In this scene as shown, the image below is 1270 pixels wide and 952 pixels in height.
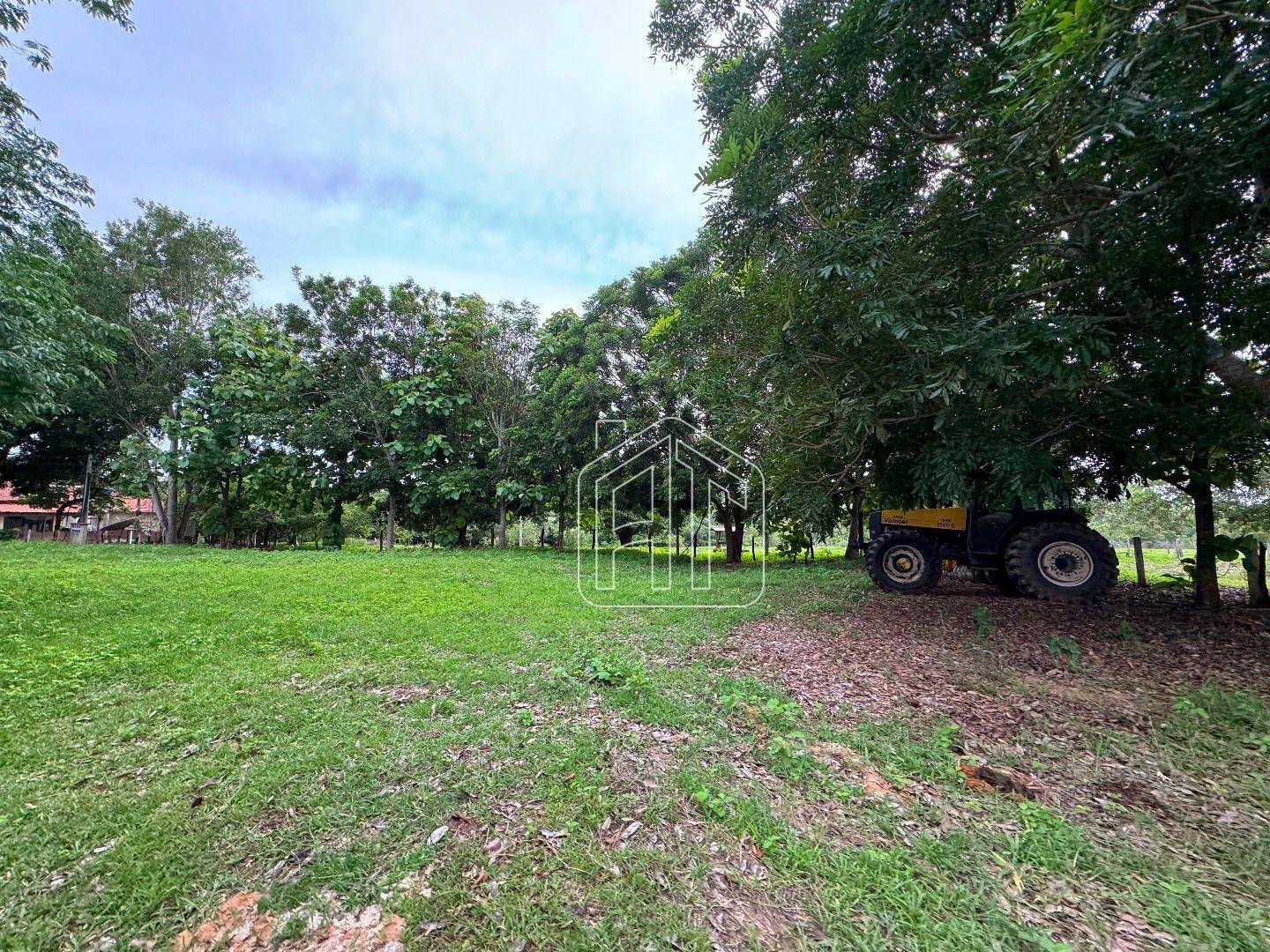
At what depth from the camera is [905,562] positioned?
682cm

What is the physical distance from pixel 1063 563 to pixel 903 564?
1.70 meters

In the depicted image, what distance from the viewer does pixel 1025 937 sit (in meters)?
1.45

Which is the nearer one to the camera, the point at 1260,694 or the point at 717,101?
the point at 1260,694

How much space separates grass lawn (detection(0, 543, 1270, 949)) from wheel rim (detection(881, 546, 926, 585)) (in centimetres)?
388

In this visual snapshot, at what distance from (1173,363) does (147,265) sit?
22.8 m

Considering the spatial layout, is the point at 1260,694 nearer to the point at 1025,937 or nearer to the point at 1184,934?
the point at 1184,934

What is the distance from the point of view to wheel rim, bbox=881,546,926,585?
671cm

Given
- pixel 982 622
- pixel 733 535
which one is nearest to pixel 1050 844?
pixel 982 622

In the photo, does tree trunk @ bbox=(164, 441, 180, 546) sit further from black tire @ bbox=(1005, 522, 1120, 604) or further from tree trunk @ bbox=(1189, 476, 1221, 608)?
tree trunk @ bbox=(1189, 476, 1221, 608)

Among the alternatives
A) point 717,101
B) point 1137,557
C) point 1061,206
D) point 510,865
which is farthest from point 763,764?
point 1137,557

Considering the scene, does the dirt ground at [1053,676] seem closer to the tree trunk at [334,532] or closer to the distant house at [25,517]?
the tree trunk at [334,532]

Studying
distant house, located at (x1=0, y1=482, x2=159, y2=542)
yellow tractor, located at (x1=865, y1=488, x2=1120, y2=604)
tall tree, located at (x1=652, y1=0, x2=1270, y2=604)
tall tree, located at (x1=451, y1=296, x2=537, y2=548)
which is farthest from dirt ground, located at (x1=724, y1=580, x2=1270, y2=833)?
distant house, located at (x1=0, y1=482, x2=159, y2=542)

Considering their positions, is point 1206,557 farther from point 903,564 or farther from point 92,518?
point 92,518
